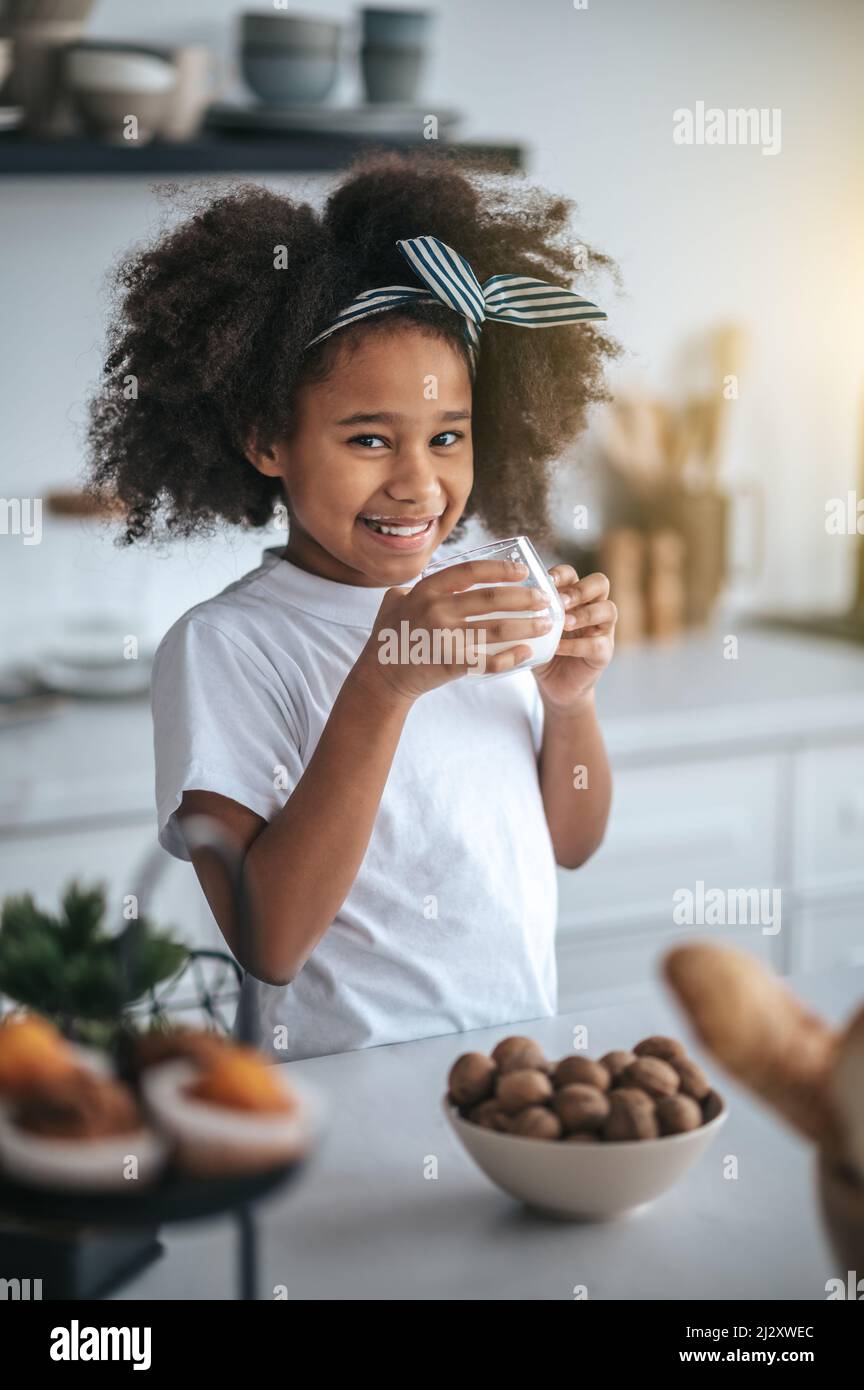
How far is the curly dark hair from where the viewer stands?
0.86 meters

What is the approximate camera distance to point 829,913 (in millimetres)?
1957

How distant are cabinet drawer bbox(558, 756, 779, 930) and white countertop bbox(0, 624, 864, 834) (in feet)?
0.12

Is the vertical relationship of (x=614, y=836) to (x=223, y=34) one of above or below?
below

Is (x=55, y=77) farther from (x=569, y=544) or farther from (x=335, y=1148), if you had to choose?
(x=335, y=1148)

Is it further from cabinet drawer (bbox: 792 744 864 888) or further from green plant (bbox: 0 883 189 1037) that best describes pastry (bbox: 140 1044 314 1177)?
cabinet drawer (bbox: 792 744 864 888)

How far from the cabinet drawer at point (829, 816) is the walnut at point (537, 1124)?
4.50ft

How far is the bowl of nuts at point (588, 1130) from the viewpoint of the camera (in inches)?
22.8

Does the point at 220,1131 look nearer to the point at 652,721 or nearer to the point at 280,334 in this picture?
the point at 280,334

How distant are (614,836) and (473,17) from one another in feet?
3.73

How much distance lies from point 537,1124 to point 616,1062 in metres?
0.06

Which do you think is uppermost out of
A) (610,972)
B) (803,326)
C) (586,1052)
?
(803,326)

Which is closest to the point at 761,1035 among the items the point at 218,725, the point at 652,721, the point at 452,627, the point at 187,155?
the point at 452,627

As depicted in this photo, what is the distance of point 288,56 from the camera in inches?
67.6

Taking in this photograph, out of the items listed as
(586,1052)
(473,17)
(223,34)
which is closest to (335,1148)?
(586,1052)
